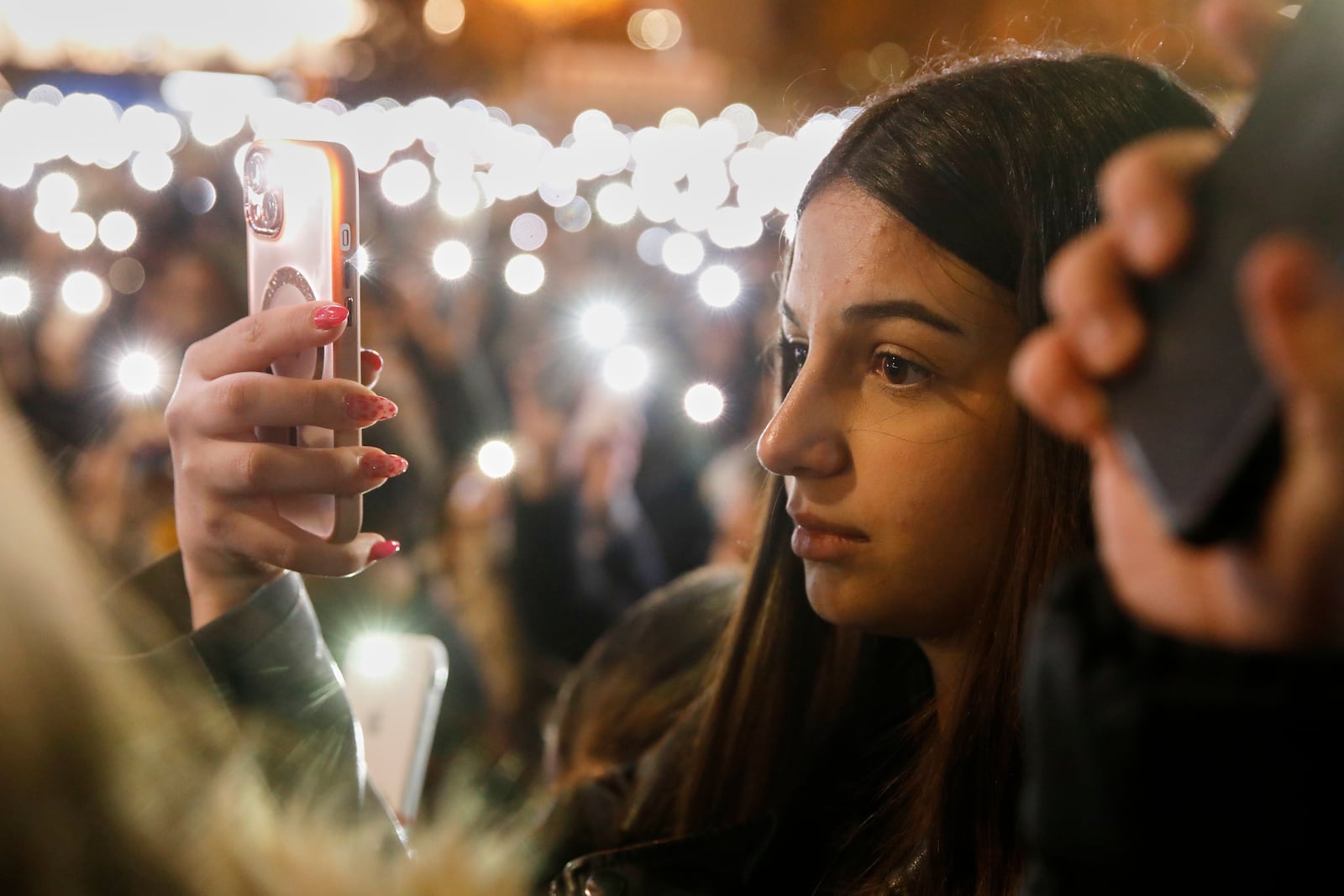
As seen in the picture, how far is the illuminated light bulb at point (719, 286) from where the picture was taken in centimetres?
557

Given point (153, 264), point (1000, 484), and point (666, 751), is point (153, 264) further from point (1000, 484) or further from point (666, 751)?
point (1000, 484)

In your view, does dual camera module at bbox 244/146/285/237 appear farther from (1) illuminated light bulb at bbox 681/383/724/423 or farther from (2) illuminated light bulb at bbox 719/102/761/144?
(2) illuminated light bulb at bbox 719/102/761/144

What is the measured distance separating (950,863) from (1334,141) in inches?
37.4

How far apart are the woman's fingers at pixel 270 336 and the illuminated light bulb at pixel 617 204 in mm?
7018

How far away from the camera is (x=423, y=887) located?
63 cm

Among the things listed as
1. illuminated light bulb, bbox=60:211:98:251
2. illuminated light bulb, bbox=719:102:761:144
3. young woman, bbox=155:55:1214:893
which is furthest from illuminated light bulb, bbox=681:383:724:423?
illuminated light bulb, bbox=719:102:761:144

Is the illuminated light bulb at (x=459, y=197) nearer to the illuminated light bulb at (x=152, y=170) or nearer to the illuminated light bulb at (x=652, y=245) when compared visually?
the illuminated light bulb at (x=652, y=245)

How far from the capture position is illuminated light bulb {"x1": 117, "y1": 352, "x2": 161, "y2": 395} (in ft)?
12.4

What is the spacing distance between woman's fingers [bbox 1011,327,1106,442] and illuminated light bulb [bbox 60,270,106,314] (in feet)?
15.4

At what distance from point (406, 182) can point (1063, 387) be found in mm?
7748

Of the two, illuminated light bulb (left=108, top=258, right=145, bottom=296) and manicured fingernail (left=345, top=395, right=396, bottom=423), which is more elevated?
illuminated light bulb (left=108, top=258, right=145, bottom=296)

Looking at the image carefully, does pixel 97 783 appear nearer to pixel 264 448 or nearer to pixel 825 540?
pixel 264 448

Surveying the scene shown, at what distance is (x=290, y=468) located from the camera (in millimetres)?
1183

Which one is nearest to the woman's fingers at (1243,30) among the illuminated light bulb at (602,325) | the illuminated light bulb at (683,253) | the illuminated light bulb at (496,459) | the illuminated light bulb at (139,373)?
the illuminated light bulb at (496,459)
